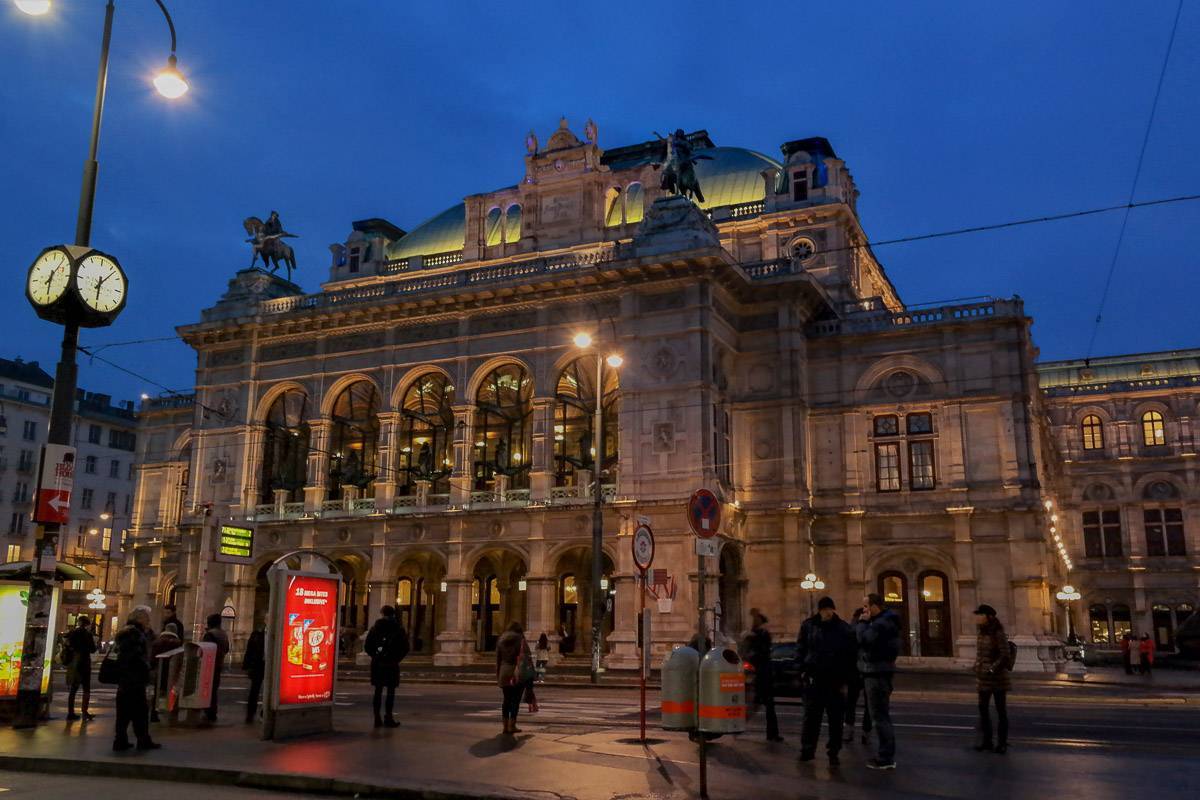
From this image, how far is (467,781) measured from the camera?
33.3 feet

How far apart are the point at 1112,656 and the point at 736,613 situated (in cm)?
2533

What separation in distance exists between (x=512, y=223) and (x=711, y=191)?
9.75m

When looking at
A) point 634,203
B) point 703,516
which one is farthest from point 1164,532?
point 703,516

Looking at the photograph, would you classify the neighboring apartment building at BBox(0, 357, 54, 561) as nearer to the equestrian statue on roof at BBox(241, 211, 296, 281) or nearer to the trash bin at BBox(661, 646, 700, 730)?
the equestrian statue on roof at BBox(241, 211, 296, 281)

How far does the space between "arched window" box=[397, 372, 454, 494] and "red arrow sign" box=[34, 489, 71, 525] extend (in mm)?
27196

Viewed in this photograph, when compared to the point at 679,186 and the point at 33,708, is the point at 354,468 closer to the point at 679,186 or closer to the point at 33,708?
the point at 679,186

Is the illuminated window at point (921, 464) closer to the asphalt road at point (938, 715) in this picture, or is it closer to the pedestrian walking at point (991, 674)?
the asphalt road at point (938, 715)

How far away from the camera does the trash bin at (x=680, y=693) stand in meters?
10.3

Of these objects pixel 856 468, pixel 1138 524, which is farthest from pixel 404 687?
pixel 1138 524

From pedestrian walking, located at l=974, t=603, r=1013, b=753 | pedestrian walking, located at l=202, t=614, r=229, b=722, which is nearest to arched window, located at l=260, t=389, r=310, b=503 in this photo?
pedestrian walking, located at l=202, t=614, r=229, b=722

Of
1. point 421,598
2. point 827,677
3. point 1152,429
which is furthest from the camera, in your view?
point 1152,429

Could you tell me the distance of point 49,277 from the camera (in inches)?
578

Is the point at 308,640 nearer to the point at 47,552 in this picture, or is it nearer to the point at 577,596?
the point at 47,552

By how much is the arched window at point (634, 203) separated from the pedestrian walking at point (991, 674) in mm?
35930
